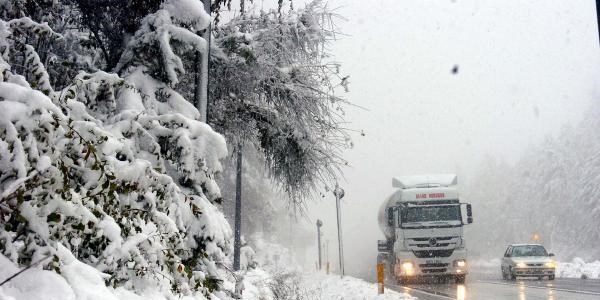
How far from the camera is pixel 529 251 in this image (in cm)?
2095

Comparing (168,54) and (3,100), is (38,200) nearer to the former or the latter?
(3,100)

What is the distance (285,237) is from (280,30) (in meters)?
64.7

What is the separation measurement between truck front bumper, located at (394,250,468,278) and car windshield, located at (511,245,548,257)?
4.72m

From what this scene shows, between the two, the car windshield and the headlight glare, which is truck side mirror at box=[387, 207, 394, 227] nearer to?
the headlight glare

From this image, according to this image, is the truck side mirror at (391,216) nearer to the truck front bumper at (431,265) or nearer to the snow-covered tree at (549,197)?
the truck front bumper at (431,265)

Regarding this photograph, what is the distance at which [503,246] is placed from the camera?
225 ft

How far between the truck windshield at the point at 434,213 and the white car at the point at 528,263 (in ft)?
15.5

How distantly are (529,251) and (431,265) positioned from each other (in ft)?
19.4

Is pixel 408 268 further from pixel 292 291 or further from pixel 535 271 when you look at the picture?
pixel 292 291

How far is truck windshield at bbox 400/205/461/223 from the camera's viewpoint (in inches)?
687

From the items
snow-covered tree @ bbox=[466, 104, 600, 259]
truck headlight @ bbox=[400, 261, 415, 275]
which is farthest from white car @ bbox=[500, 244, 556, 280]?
snow-covered tree @ bbox=[466, 104, 600, 259]

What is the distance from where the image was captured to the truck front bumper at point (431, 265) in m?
17.5

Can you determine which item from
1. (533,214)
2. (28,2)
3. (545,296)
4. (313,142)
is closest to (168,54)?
(28,2)

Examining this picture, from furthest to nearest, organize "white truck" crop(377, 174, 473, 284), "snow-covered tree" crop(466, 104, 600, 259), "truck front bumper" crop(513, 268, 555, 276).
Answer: "snow-covered tree" crop(466, 104, 600, 259) < "truck front bumper" crop(513, 268, 555, 276) < "white truck" crop(377, 174, 473, 284)
